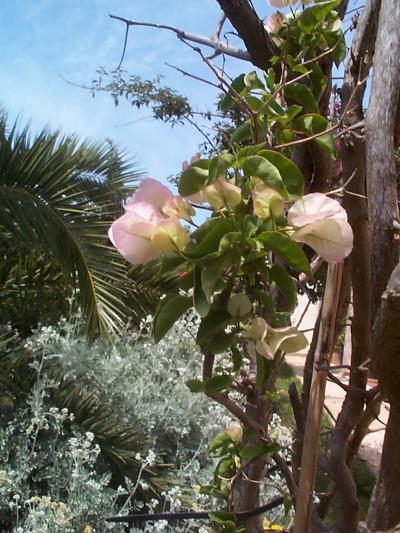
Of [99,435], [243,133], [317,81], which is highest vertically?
[317,81]

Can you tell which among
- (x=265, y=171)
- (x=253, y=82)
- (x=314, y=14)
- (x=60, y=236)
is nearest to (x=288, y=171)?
(x=265, y=171)

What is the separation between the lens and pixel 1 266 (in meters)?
4.26

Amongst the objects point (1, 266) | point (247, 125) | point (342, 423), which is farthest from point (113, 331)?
point (247, 125)

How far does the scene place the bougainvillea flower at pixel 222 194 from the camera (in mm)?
626

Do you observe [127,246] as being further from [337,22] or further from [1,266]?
[1,266]

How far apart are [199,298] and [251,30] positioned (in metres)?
0.51

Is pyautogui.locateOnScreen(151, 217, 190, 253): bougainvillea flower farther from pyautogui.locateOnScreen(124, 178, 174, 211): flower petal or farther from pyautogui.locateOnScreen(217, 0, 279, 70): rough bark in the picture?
pyautogui.locateOnScreen(217, 0, 279, 70): rough bark

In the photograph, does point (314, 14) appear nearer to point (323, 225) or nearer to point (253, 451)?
point (323, 225)

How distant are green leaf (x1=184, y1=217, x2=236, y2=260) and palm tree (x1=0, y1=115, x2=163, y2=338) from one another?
9.49 ft

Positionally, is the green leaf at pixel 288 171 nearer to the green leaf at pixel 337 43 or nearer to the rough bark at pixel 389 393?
the rough bark at pixel 389 393

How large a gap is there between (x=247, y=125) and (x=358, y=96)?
0.29m

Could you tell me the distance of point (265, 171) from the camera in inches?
24.0

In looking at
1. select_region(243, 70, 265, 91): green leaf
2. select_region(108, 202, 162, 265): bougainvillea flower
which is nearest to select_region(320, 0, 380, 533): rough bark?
select_region(243, 70, 265, 91): green leaf

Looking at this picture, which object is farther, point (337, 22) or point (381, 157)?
point (337, 22)
